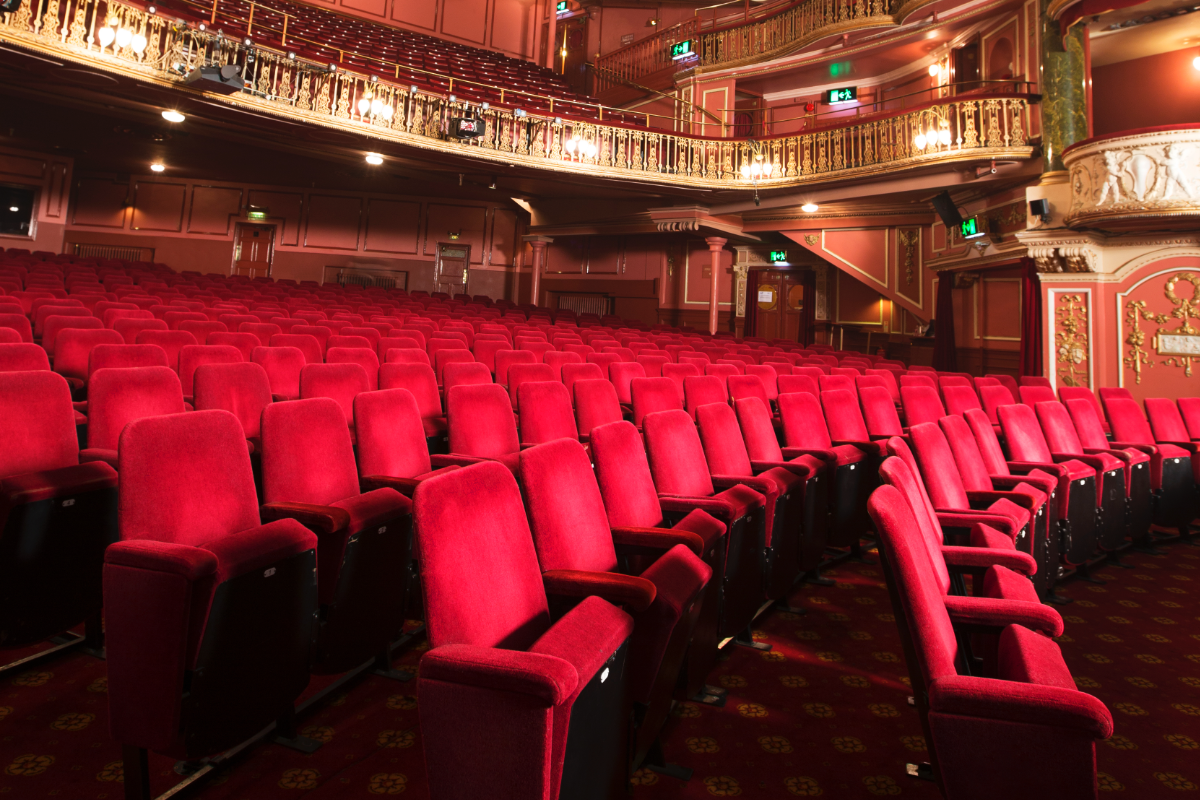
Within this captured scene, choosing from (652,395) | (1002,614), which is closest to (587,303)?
(652,395)

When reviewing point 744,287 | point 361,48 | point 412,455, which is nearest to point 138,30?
point 361,48

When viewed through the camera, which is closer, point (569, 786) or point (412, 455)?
point (569, 786)

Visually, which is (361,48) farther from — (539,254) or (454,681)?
(454,681)

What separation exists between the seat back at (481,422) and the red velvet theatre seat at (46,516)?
0.85 meters

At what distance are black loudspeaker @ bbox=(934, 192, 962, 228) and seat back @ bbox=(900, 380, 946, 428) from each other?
4.45m

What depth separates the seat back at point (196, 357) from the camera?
7.85 feet

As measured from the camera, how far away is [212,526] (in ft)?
3.92

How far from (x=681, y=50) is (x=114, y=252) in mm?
8112

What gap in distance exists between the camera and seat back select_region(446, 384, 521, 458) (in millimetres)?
2008

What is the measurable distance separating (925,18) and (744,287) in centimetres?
Result: 368

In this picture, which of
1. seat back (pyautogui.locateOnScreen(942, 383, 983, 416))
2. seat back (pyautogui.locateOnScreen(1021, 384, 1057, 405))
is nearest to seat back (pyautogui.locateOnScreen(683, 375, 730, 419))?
seat back (pyautogui.locateOnScreen(942, 383, 983, 416))

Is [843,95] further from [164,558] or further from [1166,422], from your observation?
[164,558]

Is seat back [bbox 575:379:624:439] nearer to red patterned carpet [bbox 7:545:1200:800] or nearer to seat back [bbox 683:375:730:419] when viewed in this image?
seat back [bbox 683:375:730:419]

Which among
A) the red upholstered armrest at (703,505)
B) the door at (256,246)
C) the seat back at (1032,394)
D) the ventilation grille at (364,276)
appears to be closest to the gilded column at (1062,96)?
the seat back at (1032,394)
